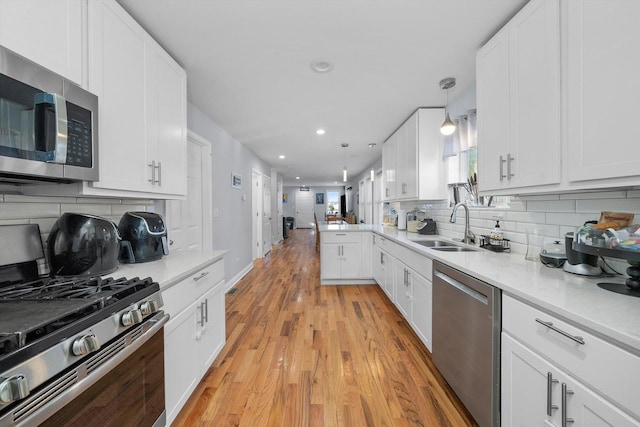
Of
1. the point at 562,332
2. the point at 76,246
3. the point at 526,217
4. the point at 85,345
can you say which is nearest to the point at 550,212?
the point at 526,217

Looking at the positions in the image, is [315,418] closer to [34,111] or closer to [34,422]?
[34,422]

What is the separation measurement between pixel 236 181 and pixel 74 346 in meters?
3.70

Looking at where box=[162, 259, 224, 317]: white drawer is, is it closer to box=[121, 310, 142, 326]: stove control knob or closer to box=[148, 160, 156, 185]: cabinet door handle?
box=[121, 310, 142, 326]: stove control knob

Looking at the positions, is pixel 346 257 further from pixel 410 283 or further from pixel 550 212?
pixel 550 212

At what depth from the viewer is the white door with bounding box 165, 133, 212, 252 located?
2602 mm

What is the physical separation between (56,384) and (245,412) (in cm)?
111

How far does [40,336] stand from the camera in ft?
2.21

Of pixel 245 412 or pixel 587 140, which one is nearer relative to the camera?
pixel 587 140

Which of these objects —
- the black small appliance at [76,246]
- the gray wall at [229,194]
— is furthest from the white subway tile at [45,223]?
the gray wall at [229,194]

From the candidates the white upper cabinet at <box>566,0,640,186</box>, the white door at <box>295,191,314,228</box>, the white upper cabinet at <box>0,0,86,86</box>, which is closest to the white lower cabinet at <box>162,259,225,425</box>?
the white upper cabinet at <box>0,0,86,86</box>

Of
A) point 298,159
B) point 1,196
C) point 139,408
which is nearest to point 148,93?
point 1,196

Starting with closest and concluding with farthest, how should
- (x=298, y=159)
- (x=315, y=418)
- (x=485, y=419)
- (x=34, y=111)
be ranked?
(x=34, y=111), (x=485, y=419), (x=315, y=418), (x=298, y=159)

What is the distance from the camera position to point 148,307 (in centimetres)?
102

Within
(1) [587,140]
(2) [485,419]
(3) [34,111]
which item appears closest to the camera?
(3) [34,111]
